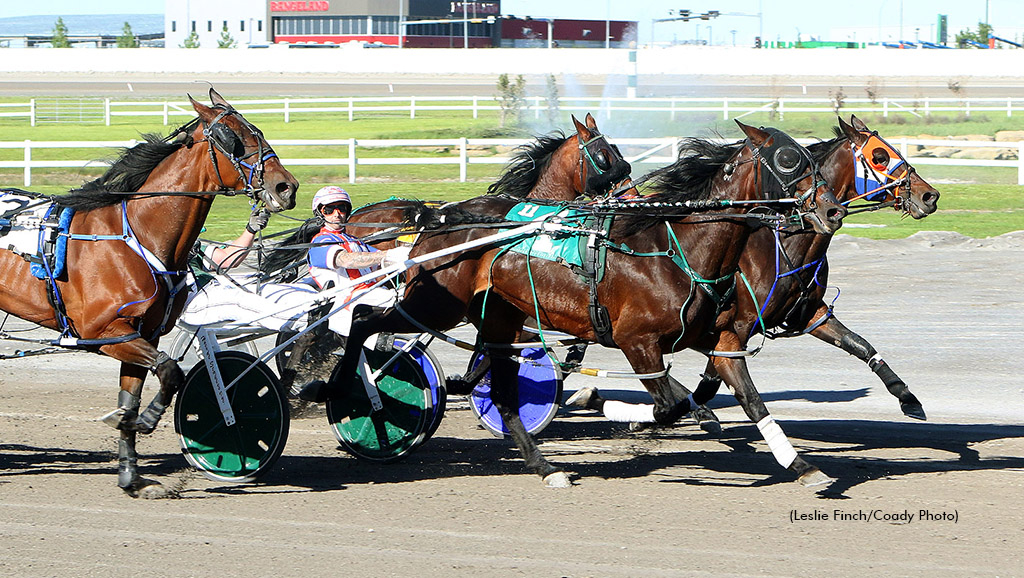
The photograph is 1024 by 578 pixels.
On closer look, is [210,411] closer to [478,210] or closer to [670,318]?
[478,210]

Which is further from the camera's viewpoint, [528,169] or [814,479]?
[528,169]

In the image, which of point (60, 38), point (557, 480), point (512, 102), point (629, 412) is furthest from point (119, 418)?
point (60, 38)

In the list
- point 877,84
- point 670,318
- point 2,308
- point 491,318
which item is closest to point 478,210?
point 491,318

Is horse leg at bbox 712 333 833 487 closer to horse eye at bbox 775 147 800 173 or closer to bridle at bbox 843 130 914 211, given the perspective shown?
horse eye at bbox 775 147 800 173

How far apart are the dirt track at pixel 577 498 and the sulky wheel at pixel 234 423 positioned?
136 mm

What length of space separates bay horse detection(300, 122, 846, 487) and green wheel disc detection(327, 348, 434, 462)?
0.81ft

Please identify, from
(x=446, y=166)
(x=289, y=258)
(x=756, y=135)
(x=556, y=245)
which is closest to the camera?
(x=756, y=135)

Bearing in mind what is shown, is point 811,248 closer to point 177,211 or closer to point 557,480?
point 557,480

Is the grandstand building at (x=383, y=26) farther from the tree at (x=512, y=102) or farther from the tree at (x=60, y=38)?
the tree at (x=512, y=102)

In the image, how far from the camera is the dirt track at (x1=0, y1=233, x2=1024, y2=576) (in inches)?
194

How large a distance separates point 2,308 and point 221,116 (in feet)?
5.11

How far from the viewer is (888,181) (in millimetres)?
6820

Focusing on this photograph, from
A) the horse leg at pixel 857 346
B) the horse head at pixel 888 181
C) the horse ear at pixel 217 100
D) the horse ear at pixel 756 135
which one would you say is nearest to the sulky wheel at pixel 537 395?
the horse leg at pixel 857 346

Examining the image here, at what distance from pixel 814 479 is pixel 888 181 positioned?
1996 mm
